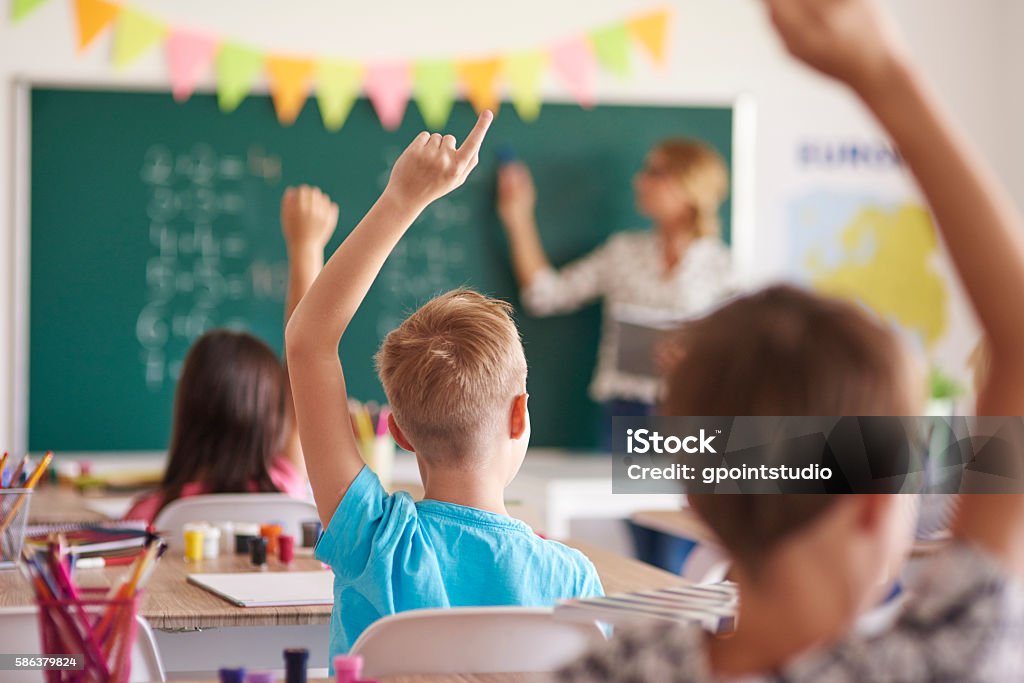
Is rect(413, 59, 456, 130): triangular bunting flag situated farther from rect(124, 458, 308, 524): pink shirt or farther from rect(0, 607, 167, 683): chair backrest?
rect(0, 607, 167, 683): chair backrest

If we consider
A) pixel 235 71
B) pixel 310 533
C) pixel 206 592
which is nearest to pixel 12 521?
pixel 206 592

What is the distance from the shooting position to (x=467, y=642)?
1300mm

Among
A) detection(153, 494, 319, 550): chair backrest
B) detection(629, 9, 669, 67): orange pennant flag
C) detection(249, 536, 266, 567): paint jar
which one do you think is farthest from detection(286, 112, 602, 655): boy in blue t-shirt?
detection(629, 9, 669, 67): orange pennant flag

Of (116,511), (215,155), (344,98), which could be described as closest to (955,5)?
(344,98)

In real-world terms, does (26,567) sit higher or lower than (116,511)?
higher

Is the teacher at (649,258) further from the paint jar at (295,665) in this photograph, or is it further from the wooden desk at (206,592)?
the paint jar at (295,665)

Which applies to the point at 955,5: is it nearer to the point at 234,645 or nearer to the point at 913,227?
the point at 913,227

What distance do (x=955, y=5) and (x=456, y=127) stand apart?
228 cm

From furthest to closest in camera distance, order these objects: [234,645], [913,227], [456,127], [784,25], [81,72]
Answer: [913,227] → [456,127] → [81,72] → [234,645] → [784,25]

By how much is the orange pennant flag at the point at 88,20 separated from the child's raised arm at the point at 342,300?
3.65 meters

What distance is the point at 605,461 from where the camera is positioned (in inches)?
197

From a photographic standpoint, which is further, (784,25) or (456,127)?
(456,127)

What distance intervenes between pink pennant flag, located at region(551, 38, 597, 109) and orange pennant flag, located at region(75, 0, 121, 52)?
171cm

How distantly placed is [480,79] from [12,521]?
3.44 metres
